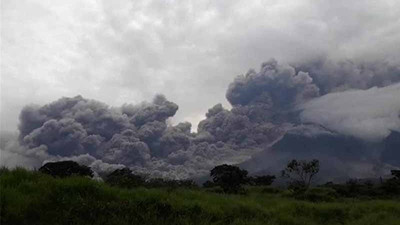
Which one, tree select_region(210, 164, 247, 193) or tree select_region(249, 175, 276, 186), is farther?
tree select_region(249, 175, 276, 186)

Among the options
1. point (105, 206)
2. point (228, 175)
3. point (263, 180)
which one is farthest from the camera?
point (263, 180)

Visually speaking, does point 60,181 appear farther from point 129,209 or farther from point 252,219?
point 252,219

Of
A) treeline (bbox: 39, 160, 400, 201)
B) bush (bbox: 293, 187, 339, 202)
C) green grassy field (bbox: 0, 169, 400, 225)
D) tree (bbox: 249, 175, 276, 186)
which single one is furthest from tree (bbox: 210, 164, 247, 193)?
green grassy field (bbox: 0, 169, 400, 225)

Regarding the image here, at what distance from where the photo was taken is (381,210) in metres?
18.5

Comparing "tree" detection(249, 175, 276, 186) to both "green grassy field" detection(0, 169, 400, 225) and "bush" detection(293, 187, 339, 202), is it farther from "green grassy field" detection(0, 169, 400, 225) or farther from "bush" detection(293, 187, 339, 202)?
"green grassy field" detection(0, 169, 400, 225)

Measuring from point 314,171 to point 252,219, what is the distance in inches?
3423

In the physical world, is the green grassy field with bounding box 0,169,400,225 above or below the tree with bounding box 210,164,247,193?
below

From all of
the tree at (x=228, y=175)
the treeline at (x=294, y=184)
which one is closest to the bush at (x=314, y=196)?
the treeline at (x=294, y=184)

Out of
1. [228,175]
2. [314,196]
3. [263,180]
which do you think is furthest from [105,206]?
[263,180]

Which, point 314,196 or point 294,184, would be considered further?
point 294,184

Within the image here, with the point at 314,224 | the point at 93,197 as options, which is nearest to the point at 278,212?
the point at 314,224

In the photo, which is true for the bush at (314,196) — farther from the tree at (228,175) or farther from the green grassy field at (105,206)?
the tree at (228,175)

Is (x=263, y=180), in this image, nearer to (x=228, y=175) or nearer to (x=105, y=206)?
(x=228, y=175)

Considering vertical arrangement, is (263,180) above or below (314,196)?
above
